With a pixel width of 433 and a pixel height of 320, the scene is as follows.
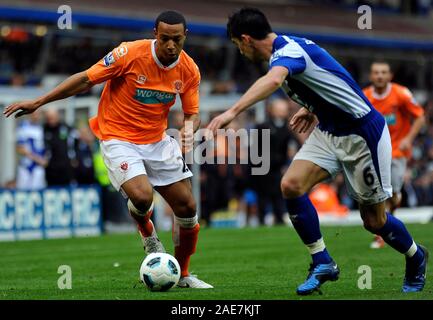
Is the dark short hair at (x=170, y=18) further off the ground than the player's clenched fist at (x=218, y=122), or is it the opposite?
the dark short hair at (x=170, y=18)

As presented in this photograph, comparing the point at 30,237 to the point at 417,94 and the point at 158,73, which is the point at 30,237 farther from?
the point at 417,94

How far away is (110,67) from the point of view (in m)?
9.96

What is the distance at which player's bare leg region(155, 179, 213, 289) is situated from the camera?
33.1 feet

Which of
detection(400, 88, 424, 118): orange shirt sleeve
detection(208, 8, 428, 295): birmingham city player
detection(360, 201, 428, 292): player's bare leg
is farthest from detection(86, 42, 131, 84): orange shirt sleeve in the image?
detection(400, 88, 424, 118): orange shirt sleeve

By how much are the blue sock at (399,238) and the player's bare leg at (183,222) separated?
1.75 meters

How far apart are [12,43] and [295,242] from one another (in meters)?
12.2

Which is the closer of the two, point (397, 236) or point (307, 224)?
point (307, 224)

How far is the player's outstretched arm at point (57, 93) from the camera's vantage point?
9680 millimetres

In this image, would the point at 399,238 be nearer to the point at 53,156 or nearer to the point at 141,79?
the point at 141,79

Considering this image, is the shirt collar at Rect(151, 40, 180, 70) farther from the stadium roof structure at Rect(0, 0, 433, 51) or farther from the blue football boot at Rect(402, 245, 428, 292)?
the stadium roof structure at Rect(0, 0, 433, 51)

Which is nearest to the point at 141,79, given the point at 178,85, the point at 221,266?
the point at 178,85

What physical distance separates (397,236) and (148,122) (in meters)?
2.60

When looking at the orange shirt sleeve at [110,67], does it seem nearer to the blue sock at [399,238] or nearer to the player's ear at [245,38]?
the player's ear at [245,38]

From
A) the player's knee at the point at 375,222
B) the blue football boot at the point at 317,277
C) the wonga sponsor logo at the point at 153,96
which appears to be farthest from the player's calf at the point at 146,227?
the player's knee at the point at 375,222
